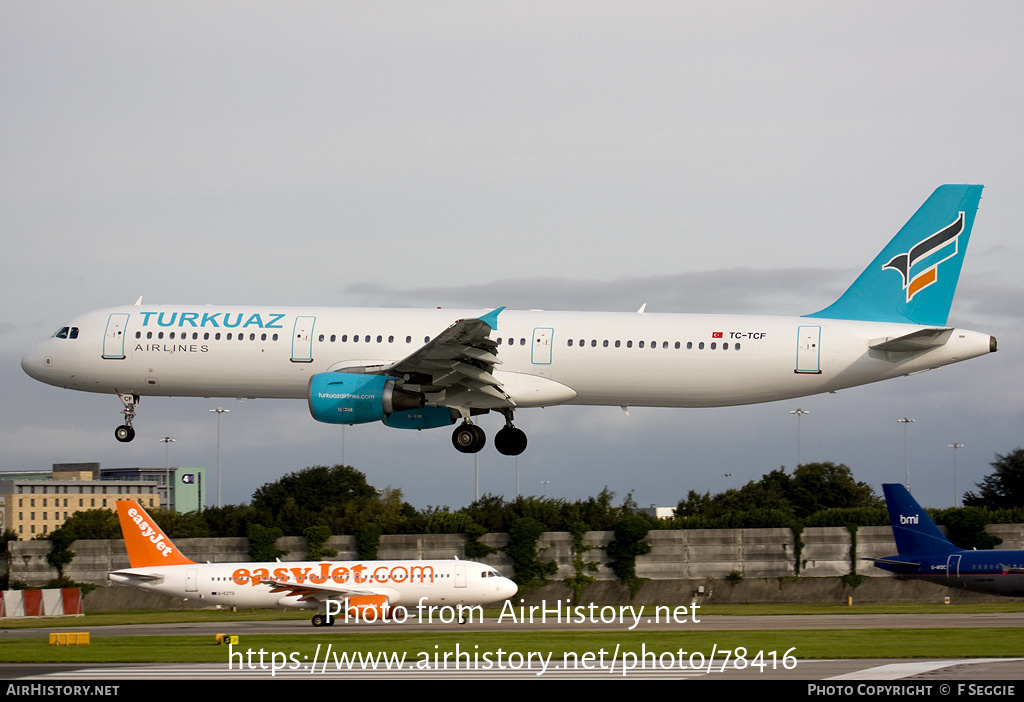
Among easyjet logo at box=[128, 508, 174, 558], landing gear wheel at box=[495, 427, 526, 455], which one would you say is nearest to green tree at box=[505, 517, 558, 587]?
easyjet logo at box=[128, 508, 174, 558]

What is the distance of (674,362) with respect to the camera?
42344 millimetres

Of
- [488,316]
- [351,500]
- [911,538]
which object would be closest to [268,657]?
[488,316]

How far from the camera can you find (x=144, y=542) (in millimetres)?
60844

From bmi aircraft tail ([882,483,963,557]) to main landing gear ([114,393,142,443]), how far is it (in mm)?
39664

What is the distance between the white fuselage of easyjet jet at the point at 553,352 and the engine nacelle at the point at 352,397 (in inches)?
44.5

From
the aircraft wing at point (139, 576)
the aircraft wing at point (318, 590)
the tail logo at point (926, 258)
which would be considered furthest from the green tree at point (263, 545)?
the tail logo at point (926, 258)

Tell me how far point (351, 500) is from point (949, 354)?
102 m

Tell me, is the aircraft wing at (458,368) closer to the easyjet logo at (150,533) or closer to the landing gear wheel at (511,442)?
the landing gear wheel at (511,442)

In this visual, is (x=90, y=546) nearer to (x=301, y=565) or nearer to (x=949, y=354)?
(x=301, y=565)

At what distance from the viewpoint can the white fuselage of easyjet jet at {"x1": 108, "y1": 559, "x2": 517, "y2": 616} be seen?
5603cm

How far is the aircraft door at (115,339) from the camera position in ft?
147

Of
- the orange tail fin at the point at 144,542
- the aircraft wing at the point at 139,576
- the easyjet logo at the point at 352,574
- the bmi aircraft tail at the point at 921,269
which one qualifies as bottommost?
the aircraft wing at the point at 139,576

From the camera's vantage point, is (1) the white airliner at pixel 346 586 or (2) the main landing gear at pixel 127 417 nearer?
(2) the main landing gear at pixel 127 417
